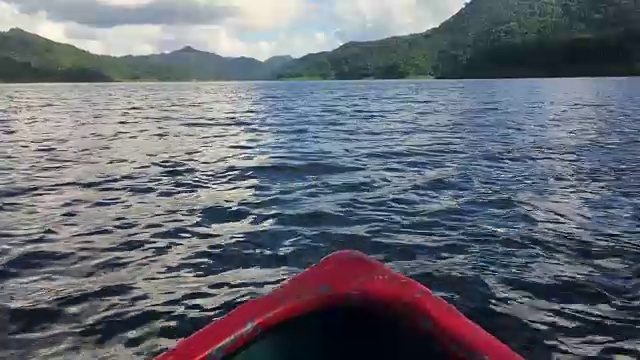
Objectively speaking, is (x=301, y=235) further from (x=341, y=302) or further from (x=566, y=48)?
(x=566, y=48)

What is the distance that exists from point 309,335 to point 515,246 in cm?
693

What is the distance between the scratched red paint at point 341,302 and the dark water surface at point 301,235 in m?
3.32

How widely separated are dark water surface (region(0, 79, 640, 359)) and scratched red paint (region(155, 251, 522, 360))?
332 cm

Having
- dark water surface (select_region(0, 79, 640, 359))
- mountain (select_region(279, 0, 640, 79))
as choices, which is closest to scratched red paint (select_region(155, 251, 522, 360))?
dark water surface (select_region(0, 79, 640, 359))

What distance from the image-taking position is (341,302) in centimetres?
362

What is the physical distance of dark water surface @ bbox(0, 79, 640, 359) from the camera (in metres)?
7.00

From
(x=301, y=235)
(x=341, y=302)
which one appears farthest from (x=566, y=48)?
(x=341, y=302)

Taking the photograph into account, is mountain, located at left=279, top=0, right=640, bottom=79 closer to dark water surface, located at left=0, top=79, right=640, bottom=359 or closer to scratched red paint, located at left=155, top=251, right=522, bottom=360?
dark water surface, located at left=0, top=79, right=640, bottom=359

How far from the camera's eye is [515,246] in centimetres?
980

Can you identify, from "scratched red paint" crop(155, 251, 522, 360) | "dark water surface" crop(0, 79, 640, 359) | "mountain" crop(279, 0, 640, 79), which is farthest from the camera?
"mountain" crop(279, 0, 640, 79)

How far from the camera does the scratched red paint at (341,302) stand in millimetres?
3215

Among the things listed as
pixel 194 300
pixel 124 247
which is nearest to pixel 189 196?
pixel 124 247

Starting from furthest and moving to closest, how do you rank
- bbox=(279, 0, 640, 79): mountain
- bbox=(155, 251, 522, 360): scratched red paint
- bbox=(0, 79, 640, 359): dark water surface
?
1. bbox=(279, 0, 640, 79): mountain
2. bbox=(0, 79, 640, 359): dark water surface
3. bbox=(155, 251, 522, 360): scratched red paint

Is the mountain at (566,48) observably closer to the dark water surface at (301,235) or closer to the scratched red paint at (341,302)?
the dark water surface at (301,235)
